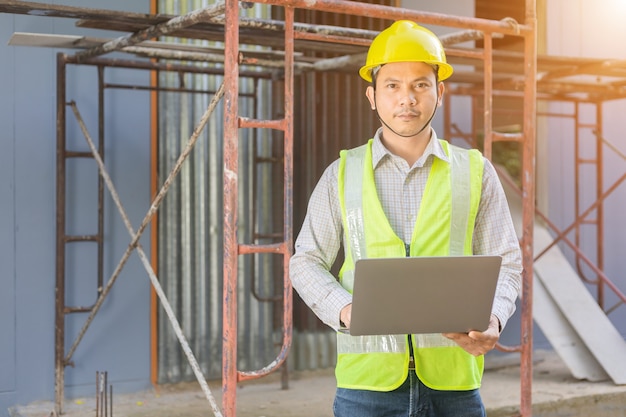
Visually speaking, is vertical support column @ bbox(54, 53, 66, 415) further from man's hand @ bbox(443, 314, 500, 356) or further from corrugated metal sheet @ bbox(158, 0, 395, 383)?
man's hand @ bbox(443, 314, 500, 356)

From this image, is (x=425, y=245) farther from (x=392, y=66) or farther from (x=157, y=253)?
(x=157, y=253)

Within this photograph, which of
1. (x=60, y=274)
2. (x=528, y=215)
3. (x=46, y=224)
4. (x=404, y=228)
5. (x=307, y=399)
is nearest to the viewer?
(x=404, y=228)

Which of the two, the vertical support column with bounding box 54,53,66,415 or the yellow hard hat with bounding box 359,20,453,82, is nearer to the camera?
the yellow hard hat with bounding box 359,20,453,82

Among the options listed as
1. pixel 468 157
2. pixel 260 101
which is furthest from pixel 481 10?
pixel 468 157

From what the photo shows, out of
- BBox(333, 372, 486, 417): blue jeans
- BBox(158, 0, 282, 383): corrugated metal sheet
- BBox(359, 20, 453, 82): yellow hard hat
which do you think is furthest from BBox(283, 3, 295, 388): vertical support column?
BBox(158, 0, 282, 383): corrugated metal sheet

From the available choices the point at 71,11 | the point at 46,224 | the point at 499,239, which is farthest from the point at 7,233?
the point at 499,239

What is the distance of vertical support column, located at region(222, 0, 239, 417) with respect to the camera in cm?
470

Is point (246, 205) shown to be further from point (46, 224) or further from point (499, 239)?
point (499, 239)

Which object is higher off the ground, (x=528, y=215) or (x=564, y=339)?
(x=528, y=215)

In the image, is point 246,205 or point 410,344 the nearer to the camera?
point 410,344

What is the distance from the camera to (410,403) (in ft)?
10.1

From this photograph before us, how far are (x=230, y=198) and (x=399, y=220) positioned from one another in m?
1.70

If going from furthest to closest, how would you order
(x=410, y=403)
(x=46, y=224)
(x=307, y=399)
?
1. (x=307, y=399)
2. (x=46, y=224)
3. (x=410, y=403)

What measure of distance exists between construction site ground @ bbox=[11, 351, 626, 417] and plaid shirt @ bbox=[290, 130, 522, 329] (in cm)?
445
